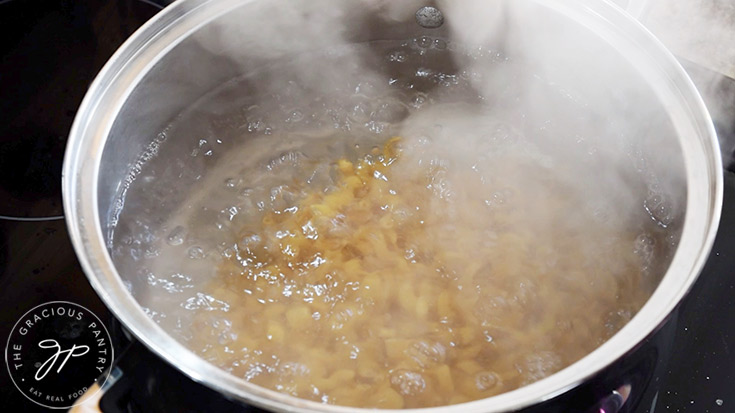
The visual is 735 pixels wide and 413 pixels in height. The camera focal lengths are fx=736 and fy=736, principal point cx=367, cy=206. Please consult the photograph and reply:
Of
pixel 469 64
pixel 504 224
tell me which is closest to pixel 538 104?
pixel 469 64

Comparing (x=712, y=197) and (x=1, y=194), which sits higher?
(x=712, y=197)

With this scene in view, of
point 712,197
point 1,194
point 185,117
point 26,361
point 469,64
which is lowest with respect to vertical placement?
point 26,361

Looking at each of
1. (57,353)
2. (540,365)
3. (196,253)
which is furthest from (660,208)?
(57,353)

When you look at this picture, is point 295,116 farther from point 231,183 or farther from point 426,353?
point 426,353

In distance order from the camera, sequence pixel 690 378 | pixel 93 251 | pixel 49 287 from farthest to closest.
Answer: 1. pixel 49 287
2. pixel 690 378
3. pixel 93 251

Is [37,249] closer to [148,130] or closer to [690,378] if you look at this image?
[148,130]

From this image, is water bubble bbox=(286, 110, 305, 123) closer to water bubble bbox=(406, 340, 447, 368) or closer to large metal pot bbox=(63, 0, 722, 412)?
large metal pot bbox=(63, 0, 722, 412)
